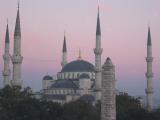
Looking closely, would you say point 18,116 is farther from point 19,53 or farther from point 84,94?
point 84,94

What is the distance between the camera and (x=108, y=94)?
69.9ft

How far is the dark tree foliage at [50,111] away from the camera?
114 feet

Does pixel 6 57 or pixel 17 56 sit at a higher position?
pixel 6 57

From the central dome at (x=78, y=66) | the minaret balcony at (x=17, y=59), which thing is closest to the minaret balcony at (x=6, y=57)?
the minaret balcony at (x=17, y=59)


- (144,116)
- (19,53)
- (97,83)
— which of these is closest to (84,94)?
(97,83)

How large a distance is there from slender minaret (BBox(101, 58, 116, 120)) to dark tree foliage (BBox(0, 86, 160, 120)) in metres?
13.1

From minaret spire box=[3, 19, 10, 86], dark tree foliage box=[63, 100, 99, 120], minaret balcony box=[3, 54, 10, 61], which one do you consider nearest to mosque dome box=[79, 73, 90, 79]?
minaret spire box=[3, 19, 10, 86]

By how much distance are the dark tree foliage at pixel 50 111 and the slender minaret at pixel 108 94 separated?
13.1 metres

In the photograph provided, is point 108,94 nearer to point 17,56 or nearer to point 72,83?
point 17,56

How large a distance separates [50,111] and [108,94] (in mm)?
17406

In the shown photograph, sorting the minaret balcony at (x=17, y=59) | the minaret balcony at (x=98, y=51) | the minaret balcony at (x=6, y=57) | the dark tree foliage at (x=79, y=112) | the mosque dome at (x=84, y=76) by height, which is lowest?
the dark tree foliage at (x=79, y=112)

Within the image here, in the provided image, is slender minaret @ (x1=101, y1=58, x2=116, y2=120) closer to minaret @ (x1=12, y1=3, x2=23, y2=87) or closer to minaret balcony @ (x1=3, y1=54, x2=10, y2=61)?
minaret @ (x1=12, y1=3, x2=23, y2=87)

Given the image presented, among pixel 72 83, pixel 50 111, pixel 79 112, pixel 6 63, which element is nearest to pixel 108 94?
pixel 79 112

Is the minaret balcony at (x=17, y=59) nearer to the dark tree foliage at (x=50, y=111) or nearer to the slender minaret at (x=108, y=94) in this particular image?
the dark tree foliage at (x=50, y=111)
